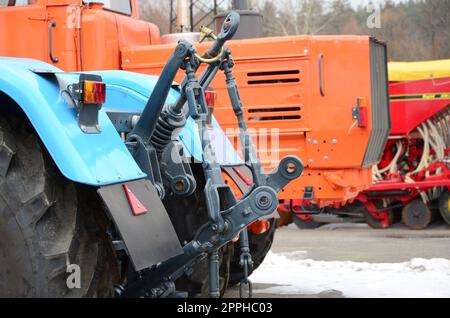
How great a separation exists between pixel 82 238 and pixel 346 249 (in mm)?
7165

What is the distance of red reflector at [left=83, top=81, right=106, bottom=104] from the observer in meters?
3.68

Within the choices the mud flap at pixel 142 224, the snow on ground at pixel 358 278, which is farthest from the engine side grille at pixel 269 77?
the mud flap at pixel 142 224

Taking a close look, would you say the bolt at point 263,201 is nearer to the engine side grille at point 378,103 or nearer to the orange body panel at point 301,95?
the orange body panel at point 301,95

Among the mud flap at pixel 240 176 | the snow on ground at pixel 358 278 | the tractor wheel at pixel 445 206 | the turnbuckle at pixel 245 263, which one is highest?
the mud flap at pixel 240 176

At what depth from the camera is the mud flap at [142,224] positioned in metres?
3.56

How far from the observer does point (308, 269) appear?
26.7ft

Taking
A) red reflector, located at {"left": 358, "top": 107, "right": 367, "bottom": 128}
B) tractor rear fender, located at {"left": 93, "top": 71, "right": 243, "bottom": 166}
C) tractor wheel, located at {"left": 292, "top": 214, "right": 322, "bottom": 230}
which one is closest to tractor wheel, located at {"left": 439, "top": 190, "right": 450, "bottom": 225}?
tractor wheel, located at {"left": 292, "top": 214, "right": 322, "bottom": 230}

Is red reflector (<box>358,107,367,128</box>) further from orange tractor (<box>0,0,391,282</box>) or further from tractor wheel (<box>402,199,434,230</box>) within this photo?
tractor wheel (<box>402,199,434,230</box>)

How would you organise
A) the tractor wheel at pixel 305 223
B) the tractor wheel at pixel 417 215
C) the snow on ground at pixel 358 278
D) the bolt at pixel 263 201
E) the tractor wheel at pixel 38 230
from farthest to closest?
the tractor wheel at pixel 305 223 < the tractor wheel at pixel 417 215 < the snow on ground at pixel 358 278 < the bolt at pixel 263 201 < the tractor wheel at pixel 38 230

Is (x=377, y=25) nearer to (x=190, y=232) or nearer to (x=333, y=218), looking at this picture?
(x=190, y=232)

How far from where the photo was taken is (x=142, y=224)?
3.71 meters

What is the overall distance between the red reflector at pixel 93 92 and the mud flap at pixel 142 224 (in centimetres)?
39

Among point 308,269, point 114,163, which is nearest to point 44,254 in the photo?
point 114,163

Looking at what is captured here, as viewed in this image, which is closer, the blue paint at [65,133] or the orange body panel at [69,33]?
the blue paint at [65,133]
